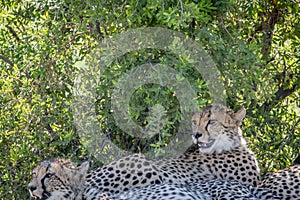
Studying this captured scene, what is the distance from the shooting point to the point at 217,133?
19.2 feet

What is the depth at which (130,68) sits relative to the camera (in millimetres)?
5367

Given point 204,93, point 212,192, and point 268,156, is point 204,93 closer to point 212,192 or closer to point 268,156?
point 212,192

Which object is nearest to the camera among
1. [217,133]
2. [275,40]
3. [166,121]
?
[166,121]

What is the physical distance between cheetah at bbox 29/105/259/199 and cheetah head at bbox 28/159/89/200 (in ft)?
0.76

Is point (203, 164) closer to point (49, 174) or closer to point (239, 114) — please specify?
point (239, 114)

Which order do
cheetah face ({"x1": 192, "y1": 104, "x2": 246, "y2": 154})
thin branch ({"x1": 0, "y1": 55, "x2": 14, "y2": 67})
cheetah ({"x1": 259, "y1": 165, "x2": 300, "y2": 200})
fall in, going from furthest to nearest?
thin branch ({"x1": 0, "y1": 55, "x2": 14, "y2": 67})
cheetah face ({"x1": 192, "y1": 104, "x2": 246, "y2": 154})
cheetah ({"x1": 259, "y1": 165, "x2": 300, "y2": 200})

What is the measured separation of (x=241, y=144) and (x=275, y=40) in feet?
4.14

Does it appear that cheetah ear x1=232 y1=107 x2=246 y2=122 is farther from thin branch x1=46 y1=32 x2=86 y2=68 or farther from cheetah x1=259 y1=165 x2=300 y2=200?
thin branch x1=46 y1=32 x2=86 y2=68

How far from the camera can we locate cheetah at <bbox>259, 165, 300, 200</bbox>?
5.29 metres

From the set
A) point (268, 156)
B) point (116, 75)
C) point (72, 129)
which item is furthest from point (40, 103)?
point (268, 156)

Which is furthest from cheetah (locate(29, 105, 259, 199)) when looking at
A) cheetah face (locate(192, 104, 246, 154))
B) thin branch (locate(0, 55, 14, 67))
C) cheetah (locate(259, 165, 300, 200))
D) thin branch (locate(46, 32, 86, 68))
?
thin branch (locate(0, 55, 14, 67))

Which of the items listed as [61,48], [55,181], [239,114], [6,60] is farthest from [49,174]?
[6,60]

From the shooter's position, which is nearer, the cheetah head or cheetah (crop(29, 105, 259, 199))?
the cheetah head

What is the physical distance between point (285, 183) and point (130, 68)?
1424 mm
